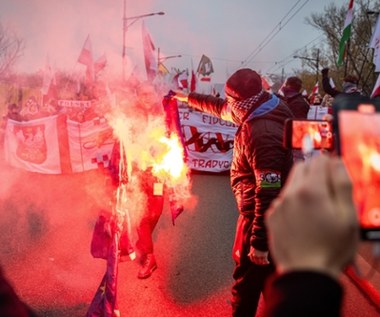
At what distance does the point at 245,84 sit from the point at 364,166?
1613 mm

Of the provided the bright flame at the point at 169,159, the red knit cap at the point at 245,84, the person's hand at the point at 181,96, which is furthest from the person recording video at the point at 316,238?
the bright flame at the point at 169,159

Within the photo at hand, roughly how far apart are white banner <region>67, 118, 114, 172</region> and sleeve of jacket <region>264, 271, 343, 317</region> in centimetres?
904

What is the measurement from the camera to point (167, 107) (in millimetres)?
3873

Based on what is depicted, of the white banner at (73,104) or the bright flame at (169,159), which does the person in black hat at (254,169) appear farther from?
the white banner at (73,104)

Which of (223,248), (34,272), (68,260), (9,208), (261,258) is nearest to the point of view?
(261,258)

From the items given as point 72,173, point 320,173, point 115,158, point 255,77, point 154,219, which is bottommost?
point 72,173

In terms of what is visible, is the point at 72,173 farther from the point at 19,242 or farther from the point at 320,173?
the point at 320,173

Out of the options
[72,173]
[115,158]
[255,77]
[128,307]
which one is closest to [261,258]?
[255,77]

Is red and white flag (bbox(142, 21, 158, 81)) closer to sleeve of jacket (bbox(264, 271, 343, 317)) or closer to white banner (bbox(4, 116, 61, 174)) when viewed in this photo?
white banner (bbox(4, 116, 61, 174))

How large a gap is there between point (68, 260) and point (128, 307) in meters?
1.29

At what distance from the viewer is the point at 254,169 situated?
246cm

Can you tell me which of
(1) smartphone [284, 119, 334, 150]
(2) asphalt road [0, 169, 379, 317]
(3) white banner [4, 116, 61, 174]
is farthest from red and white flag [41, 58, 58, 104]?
(1) smartphone [284, 119, 334, 150]

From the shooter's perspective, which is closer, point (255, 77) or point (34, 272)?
point (255, 77)

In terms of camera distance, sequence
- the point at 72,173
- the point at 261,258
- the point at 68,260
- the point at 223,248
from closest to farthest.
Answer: the point at 261,258, the point at 68,260, the point at 223,248, the point at 72,173
